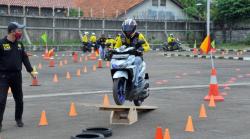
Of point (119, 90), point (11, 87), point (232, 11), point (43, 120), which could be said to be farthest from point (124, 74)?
point (232, 11)

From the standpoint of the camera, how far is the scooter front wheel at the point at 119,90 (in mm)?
9789

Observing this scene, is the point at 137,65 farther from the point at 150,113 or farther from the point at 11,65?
the point at 11,65

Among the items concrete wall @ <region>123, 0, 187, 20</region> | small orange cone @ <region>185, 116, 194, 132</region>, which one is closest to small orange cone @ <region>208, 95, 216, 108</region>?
small orange cone @ <region>185, 116, 194, 132</region>

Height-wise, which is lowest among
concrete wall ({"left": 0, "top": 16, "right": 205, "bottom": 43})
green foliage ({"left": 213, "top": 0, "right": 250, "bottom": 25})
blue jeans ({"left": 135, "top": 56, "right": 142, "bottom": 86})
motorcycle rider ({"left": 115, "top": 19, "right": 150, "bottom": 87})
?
blue jeans ({"left": 135, "top": 56, "right": 142, "bottom": 86})

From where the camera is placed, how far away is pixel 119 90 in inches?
393

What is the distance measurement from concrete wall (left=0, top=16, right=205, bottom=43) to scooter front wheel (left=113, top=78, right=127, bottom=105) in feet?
103

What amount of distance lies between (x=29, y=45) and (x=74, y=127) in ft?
108

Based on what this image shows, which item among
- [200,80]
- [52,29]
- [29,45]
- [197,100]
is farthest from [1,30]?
[197,100]

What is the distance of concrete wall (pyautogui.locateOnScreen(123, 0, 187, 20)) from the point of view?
56.7 meters

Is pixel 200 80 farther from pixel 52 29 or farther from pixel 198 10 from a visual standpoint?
pixel 198 10

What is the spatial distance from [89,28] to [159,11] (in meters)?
15.1

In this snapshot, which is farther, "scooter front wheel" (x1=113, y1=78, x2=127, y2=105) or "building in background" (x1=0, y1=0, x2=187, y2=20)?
"building in background" (x1=0, y1=0, x2=187, y2=20)

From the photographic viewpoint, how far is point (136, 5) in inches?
2233

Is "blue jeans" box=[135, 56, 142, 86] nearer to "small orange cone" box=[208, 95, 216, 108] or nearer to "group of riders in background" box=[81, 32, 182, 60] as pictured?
"small orange cone" box=[208, 95, 216, 108]
